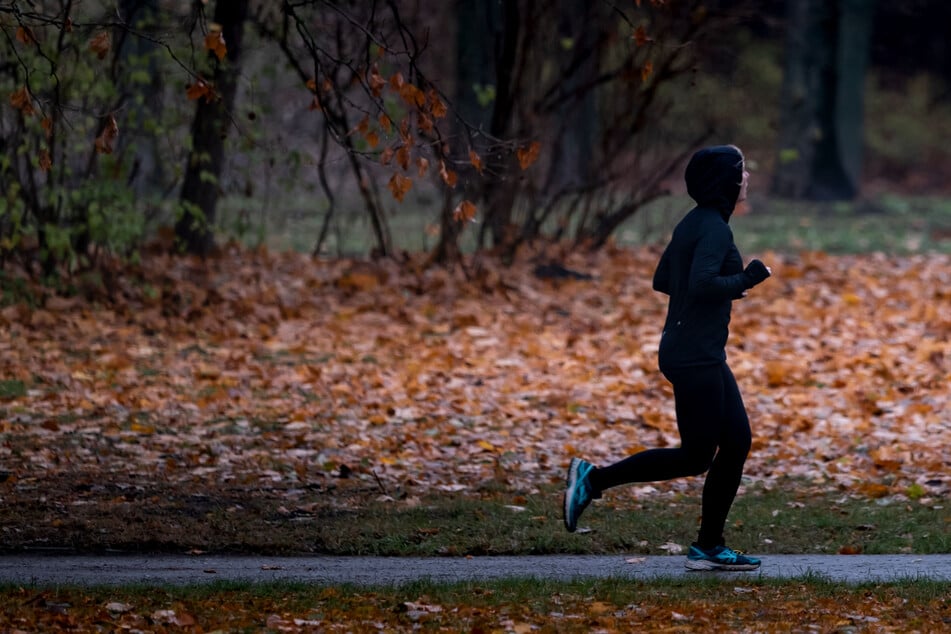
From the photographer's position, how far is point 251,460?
8.37 metres

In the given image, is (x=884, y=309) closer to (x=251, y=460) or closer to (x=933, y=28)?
(x=251, y=460)

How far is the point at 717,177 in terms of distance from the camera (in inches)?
227

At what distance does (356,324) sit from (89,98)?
3348 mm

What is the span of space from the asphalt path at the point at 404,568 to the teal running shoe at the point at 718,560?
0.04 metres

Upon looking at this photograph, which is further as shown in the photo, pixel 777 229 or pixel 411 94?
pixel 777 229

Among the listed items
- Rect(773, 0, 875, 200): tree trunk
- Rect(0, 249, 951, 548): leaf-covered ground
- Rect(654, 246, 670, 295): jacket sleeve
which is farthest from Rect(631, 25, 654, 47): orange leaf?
Rect(773, 0, 875, 200): tree trunk

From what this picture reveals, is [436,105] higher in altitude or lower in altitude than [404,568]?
higher

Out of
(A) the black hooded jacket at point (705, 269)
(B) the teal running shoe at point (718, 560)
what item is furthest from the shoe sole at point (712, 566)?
(A) the black hooded jacket at point (705, 269)

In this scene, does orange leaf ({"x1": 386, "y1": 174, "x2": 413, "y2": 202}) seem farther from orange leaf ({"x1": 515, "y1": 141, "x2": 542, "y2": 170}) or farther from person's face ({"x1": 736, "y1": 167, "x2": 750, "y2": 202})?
person's face ({"x1": 736, "y1": 167, "x2": 750, "y2": 202})

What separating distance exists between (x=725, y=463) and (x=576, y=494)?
0.71 metres

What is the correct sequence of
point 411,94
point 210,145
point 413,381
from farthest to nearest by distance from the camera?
point 210,145 < point 413,381 < point 411,94

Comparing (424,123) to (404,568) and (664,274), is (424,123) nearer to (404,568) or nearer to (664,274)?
(664,274)

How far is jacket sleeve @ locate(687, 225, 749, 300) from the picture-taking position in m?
5.56

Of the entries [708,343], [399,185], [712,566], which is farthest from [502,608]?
[399,185]
